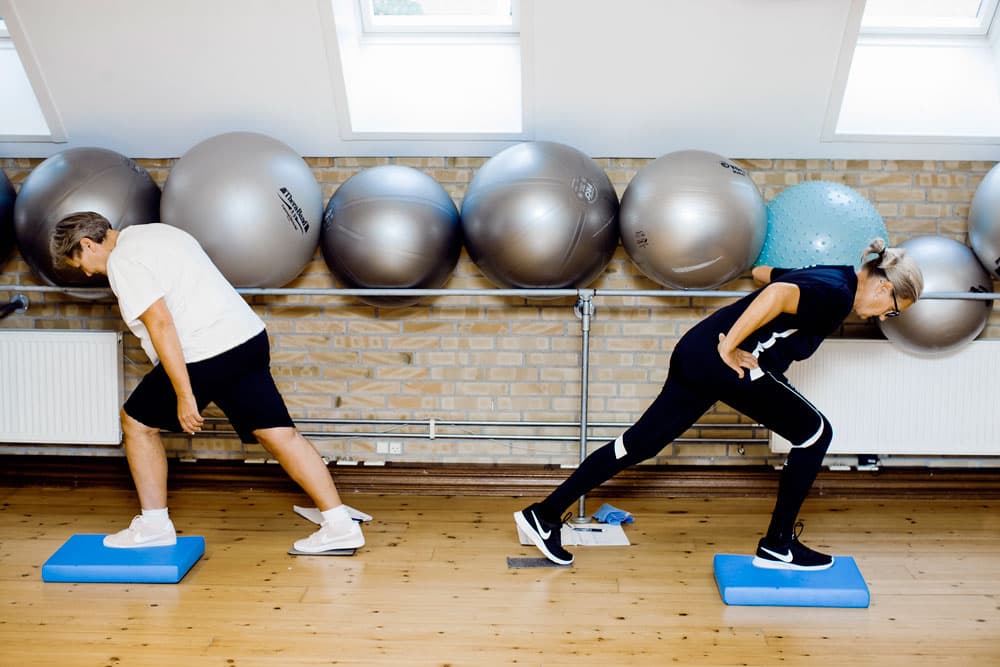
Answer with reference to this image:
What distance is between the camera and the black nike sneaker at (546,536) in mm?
2627

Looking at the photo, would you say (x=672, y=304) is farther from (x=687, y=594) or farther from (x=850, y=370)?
(x=687, y=594)

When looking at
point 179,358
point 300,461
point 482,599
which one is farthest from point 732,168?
→ point 179,358

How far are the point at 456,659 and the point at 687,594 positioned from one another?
2.49 ft

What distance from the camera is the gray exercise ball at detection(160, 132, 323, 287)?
277 cm

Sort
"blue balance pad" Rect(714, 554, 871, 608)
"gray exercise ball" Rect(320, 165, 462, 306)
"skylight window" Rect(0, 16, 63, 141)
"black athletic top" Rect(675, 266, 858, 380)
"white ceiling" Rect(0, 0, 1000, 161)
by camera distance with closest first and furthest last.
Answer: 1. "black athletic top" Rect(675, 266, 858, 380)
2. "blue balance pad" Rect(714, 554, 871, 608)
3. "gray exercise ball" Rect(320, 165, 462, 306)
4. "white ceiling" Rect(0, 0, 1000, 161)
5. "skylight window" Rect(0, 16, 63, 141)

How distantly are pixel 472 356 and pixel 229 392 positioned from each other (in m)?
1.12

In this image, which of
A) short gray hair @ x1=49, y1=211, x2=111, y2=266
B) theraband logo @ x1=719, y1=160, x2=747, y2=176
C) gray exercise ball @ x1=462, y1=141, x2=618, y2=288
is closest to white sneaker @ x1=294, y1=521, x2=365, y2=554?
gray exercise ball @ x1=462, y1=141, x2=618, y2=288

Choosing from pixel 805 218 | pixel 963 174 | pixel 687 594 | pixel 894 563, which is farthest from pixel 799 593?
pixel 963 174

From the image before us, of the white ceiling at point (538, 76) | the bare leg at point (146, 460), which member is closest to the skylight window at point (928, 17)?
the white ceiling at point (538, 76)

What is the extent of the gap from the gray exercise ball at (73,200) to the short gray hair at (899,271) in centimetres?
241

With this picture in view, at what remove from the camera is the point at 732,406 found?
2.42 metres

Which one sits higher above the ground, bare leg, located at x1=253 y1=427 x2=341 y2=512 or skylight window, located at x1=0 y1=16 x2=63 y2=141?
skylight window, located at x1=0 y1=16 x2=63 y2=141

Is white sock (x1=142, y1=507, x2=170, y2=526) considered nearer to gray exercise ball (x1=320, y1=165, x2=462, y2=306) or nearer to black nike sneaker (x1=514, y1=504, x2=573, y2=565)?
gray exercise ball (x1=320, y1=165, x2=462, y2=306)

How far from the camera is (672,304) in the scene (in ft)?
11.1
